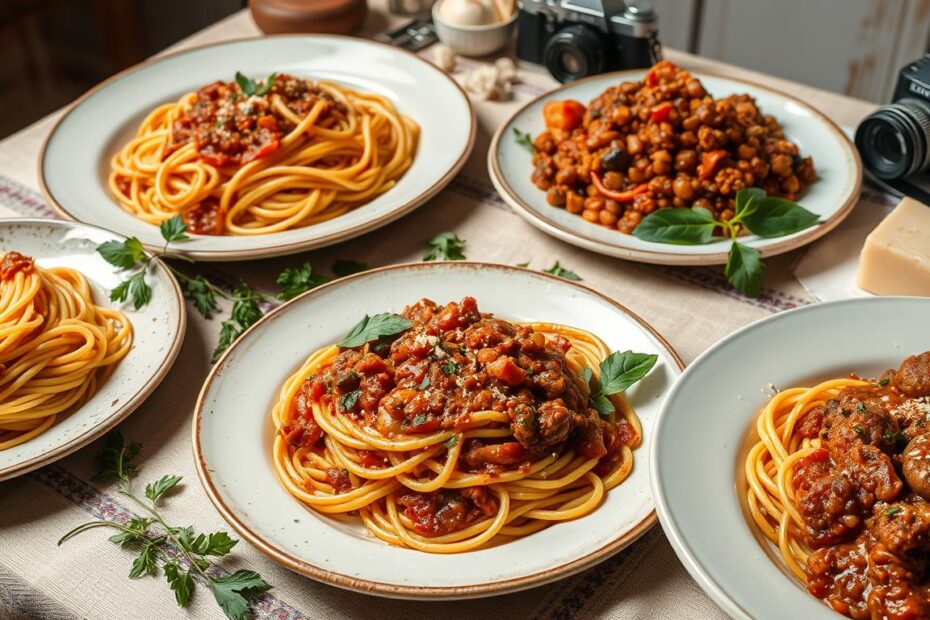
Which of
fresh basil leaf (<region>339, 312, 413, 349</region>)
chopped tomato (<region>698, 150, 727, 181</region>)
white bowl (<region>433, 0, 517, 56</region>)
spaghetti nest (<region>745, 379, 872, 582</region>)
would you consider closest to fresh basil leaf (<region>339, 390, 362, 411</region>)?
fresh basil leaf (<region>339, 312, 413, 349</region>)

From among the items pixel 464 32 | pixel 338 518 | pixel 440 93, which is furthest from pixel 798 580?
pixel 464 32

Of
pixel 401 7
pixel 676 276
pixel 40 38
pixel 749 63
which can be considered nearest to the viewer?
pixel 676 276

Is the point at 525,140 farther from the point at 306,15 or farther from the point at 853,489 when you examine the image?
the point at 853,489

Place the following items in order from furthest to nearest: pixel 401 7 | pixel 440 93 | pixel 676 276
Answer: pixel 401 7
pixel 440 93
pixel 676 276

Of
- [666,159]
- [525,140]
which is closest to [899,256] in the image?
[666,159]

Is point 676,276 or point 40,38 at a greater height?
point 676,276

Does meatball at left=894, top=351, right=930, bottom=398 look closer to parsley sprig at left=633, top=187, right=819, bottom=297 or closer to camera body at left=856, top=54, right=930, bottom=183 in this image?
parsley sprig at left=633, top=187, right=819, bottom=297

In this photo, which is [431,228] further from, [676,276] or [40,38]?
[40,38]
